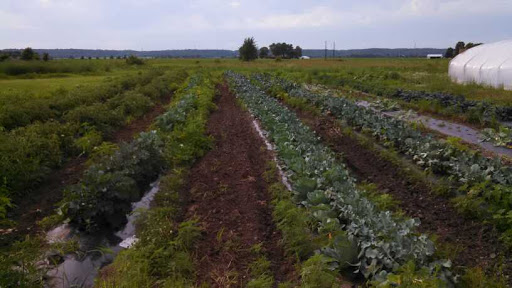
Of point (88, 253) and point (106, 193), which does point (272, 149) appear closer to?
point (106, 193)

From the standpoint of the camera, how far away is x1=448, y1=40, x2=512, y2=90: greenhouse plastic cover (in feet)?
57.5

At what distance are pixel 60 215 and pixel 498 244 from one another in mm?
5814

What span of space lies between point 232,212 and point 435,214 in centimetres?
297


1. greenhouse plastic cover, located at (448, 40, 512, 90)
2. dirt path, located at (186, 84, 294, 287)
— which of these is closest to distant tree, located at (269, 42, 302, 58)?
greenhouse plastic cover, located at (448, 40, 512, 90)

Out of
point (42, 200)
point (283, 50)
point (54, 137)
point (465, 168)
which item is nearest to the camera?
point (465, 168)

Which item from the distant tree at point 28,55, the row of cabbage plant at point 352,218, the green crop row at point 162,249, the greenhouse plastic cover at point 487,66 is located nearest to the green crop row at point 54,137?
the green crop row at point 162,249

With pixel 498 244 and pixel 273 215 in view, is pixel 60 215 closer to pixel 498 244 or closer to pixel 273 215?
pixel 273 215

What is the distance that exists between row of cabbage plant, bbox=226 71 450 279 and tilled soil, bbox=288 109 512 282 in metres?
0.69

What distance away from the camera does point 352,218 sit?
15.5ft

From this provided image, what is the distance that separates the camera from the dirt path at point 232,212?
14.8ft

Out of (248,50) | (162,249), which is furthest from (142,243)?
(248,50)

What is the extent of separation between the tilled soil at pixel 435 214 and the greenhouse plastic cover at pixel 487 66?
11743mm

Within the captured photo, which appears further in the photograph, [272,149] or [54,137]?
[272,149]

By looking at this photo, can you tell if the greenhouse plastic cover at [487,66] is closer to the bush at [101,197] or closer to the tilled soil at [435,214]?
the tilled soil at [435,214]
